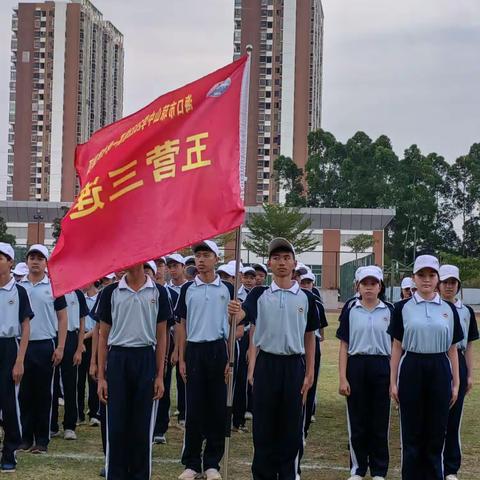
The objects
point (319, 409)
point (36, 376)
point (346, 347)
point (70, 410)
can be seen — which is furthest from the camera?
point (319, 409)

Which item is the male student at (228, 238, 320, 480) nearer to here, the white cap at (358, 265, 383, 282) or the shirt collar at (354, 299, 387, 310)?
the white cap at (358, 265, 383, 282)

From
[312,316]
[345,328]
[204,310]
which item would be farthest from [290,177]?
[312,316]

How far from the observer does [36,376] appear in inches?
347

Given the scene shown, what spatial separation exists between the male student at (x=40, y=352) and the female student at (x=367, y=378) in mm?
2725

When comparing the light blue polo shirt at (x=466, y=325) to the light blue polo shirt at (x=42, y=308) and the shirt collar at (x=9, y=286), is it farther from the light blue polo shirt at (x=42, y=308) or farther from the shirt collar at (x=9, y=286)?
the shirt collar at (x=9, y=286)

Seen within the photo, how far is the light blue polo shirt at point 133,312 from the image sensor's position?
6.82m

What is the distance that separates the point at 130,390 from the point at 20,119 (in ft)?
346

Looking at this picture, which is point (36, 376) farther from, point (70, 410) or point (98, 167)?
point (98, 167)

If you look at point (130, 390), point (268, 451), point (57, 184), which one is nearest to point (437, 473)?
point (268, 451)

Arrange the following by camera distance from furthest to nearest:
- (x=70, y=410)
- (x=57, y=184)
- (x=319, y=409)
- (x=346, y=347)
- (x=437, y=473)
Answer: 1. (x=57, y=184)
2. (x=319, y=409)
3. (x=70, y=410)
4. (x=346, y=347)
5. (x=437, y=473)

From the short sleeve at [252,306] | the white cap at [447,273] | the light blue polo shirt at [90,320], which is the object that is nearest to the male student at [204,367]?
the short sleeve at [252,306]

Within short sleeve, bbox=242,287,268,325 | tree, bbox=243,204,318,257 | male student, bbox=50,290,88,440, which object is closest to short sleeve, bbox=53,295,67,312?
male student, bbox=50,290,88,440

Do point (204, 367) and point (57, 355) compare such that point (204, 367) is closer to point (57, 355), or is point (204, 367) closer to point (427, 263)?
point (57, 355)

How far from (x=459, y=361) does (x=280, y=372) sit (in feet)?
5.99
